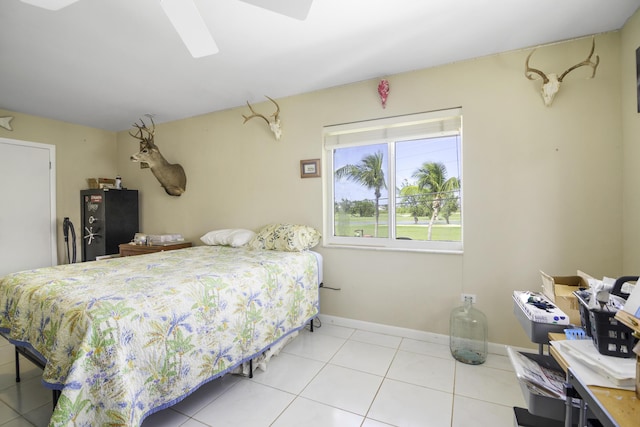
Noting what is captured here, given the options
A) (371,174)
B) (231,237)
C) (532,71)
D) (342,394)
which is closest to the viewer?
(342,394)

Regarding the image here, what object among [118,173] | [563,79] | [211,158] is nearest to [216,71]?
[211,158]

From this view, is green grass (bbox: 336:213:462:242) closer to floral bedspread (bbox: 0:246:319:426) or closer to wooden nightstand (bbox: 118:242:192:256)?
floral bedspread (bbox: 0:246:319:426)

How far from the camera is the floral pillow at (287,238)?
8.62 feet

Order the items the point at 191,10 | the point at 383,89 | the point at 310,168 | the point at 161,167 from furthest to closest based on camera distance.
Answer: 1. the point at 161,167
2. the point at 310,168
3. the point at 383,89
4. the point at 191,10

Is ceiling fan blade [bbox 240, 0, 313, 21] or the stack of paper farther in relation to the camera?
ceiling fan blade [bbox 240, 0, 313, 21]

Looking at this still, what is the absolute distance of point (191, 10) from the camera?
1340 mm

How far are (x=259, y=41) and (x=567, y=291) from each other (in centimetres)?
258

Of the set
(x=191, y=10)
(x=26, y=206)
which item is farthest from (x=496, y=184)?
(x=26, y=206)

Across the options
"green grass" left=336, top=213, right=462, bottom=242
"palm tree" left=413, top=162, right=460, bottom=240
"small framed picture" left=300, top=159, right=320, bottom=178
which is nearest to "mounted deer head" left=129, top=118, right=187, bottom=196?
"small framed picture" left=300, top=159, right=320, bottom=178

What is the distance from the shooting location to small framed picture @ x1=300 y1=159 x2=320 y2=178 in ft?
9.47

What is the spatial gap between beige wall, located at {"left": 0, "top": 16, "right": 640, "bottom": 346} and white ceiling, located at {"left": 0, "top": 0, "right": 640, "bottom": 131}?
214 millimetres

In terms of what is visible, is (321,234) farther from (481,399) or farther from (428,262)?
(481,399)

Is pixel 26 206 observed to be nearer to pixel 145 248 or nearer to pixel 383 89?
pixel 145 248

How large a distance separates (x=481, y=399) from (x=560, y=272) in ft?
3.75
